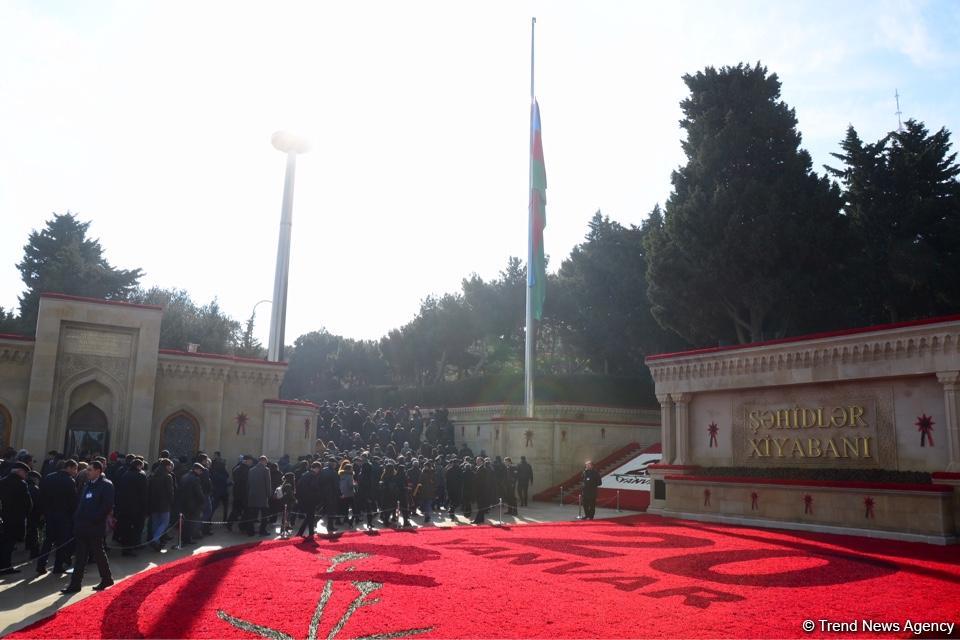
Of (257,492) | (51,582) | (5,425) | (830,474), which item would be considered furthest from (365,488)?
(830,474)

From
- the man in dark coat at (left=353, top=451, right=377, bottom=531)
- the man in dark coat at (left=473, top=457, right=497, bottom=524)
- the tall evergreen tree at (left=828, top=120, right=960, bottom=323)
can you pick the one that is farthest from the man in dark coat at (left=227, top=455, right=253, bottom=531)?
the tall evergreen tree at (left=828, top=120, right=960, bottom=323)

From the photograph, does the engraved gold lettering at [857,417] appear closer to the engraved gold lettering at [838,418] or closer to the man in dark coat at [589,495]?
the engraved gold lettering at [838,418]

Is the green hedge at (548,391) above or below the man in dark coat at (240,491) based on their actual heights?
above

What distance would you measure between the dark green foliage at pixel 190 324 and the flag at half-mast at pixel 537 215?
26146 millimetres

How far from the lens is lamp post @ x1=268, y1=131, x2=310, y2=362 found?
32.3 m

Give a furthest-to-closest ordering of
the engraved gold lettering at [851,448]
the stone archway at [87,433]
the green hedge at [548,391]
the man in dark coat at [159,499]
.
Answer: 1. the green hedge at [548,391]
2. the stone archway at [87,433]
3. the engraved gold lettering at [851,448]
4. the man in dark coat at [159,499]

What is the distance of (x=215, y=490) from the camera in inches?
675

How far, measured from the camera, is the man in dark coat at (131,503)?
43.3ft

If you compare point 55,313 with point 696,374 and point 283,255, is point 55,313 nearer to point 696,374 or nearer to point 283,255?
point 283,255

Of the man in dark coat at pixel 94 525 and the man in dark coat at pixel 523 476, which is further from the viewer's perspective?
the man in dark coat at pixel 523 476

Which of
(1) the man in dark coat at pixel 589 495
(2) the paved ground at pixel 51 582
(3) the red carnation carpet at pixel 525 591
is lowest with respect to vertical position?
(2) the paved ground at pixel 51 582

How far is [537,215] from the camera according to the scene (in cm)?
2948

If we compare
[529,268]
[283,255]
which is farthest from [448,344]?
[529,268]

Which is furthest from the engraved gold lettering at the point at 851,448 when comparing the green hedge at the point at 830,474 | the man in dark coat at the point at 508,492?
the man in dark coat at the point at 508,492
